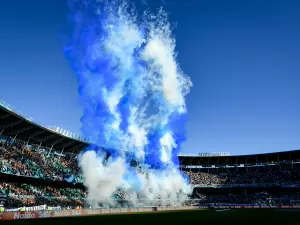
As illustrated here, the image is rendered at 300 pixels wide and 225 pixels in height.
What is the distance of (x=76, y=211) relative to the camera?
5044 cm

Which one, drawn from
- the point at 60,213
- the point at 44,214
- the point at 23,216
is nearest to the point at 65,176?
the point at 60,213

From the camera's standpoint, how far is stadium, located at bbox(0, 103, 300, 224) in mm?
50759

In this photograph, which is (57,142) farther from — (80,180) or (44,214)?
(44,214)

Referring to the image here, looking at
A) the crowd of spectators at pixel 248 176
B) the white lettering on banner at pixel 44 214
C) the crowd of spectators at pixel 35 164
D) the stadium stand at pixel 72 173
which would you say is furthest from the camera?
the crowd of spectators at pixel 248 176

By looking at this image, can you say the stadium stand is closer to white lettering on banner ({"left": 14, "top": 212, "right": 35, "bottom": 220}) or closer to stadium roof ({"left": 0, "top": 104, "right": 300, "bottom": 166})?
stadium roof ({"left": 0, "top": 104, "right": 300, "bottom": 166})

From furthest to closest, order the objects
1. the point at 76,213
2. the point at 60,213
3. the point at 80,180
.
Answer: the point at 80,180 < the point at 76,213 < the point at 60,213

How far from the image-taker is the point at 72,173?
238ft

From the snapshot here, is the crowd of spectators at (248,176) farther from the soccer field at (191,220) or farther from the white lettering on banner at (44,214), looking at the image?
the white lettering on banner at (44,214)

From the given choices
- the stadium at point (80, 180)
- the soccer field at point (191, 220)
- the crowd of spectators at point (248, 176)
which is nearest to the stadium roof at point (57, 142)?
the stadium at point (80, 180)

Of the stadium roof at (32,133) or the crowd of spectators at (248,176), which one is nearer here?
the stadium roof at (32,133)

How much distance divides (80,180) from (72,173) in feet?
14.0

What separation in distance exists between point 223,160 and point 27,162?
72147mm

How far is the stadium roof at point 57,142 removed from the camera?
58272mm

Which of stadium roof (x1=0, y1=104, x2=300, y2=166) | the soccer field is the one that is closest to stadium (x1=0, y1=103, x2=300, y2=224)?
stadium roof (x1=0, y1=104, x2=300, y2=166)
